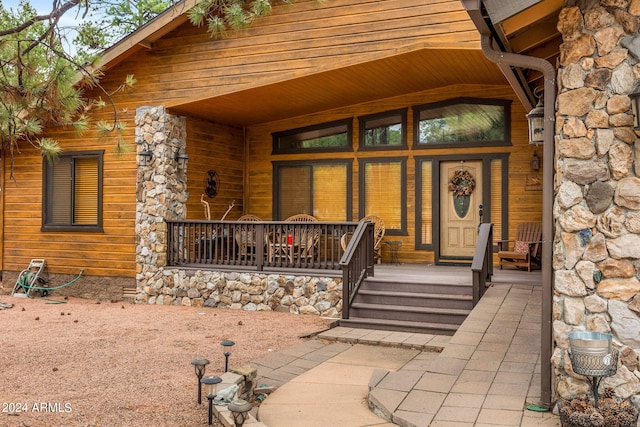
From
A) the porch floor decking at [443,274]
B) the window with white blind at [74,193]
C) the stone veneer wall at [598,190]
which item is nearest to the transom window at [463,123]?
the porch floor decking at [443,274]

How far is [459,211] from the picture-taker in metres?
10.4

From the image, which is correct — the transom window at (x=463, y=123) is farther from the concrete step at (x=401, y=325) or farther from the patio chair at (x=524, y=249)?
the concrete step at (x=401, y=325)

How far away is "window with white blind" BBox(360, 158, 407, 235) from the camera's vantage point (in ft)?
35.2

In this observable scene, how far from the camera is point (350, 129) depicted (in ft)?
36.4

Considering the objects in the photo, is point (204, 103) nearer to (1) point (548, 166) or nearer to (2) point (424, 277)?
(2) point (424, 277)

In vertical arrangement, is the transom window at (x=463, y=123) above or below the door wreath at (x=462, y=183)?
above

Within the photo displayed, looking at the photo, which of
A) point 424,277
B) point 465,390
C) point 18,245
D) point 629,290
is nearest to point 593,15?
point 629,290

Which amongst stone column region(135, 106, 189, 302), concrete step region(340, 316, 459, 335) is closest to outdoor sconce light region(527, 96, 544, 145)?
concrete step region(340, 316, 459, 335)

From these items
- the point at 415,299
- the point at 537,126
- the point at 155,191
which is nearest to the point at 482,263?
the point at 415,299

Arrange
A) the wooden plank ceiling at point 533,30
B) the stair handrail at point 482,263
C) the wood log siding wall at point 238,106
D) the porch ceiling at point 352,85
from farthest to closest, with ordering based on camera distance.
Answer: the porch ceiling at point 352,85 < the wood log siding wall at point 238,106 < the stair handrail at point 482,263 < the wooden plank ceiling at point 533,30

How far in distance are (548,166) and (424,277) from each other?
190 inches

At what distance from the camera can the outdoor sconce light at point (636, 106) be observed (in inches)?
128

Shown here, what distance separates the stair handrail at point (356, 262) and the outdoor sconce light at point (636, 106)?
15.7 ft

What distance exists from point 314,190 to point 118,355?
607 cm
